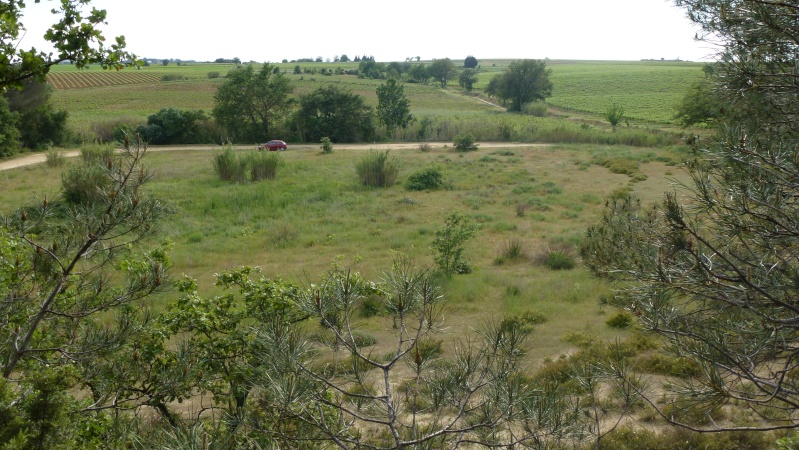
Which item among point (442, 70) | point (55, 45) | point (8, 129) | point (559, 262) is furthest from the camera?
point (442, 70)

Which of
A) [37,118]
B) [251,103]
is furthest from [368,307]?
[251,103]

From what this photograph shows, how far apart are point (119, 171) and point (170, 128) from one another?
40796mm


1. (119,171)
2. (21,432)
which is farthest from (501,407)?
(119,171)

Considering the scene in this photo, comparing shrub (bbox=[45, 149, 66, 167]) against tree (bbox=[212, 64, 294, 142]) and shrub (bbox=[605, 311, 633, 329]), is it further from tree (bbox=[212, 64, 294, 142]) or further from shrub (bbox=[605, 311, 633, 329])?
shrub (bbox=[605, 311, 633, 329])

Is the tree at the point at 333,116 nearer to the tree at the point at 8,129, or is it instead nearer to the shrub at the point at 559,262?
the tree at the point at 8,129

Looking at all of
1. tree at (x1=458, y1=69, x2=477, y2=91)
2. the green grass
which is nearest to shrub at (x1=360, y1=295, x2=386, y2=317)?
the green grass

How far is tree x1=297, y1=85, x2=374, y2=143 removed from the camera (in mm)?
43250

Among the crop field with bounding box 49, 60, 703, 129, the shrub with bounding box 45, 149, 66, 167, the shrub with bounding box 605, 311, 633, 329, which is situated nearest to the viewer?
the shrub with bounding box 605, 311, 633, 329

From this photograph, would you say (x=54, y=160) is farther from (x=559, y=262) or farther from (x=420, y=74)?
(x=420, y=74)

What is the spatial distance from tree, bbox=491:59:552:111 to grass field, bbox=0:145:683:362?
1352 inches

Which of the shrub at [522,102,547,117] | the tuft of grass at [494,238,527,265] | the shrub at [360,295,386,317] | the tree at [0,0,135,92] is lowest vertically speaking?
the tuft of grass at [494,238,527,265]

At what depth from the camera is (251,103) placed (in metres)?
43.1

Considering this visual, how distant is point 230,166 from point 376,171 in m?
6.41

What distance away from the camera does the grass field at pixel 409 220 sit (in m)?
11.0
